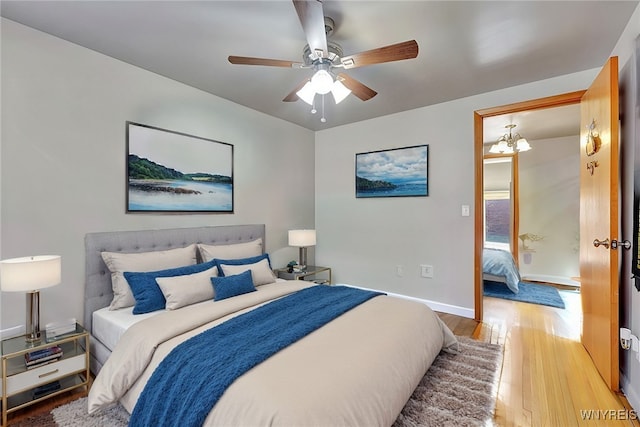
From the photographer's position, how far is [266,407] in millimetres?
1093

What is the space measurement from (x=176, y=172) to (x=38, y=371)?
5.80ft

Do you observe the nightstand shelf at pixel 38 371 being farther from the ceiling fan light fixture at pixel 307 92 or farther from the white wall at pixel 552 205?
the white wall at pixel 552 205

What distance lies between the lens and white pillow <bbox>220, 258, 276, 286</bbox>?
103 inches

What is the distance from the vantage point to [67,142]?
2195 mm

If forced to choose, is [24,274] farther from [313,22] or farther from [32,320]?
[313,22]

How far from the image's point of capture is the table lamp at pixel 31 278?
1695 mm

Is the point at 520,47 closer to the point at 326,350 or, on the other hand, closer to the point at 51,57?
the point at 326,350

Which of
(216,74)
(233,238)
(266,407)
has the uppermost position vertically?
(216,74)

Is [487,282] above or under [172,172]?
under

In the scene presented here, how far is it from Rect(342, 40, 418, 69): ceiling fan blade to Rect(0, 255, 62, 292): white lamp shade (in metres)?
2.31

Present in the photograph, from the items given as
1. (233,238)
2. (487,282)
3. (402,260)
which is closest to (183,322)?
(233,238)

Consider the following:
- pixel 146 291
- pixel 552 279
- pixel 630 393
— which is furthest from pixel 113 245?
pixel 552 279

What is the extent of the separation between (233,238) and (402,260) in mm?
2162

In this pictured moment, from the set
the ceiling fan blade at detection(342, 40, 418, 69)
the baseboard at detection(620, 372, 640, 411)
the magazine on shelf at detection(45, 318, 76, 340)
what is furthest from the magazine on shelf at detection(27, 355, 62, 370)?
the baseboard at detection(620, 372, 640, 411)
